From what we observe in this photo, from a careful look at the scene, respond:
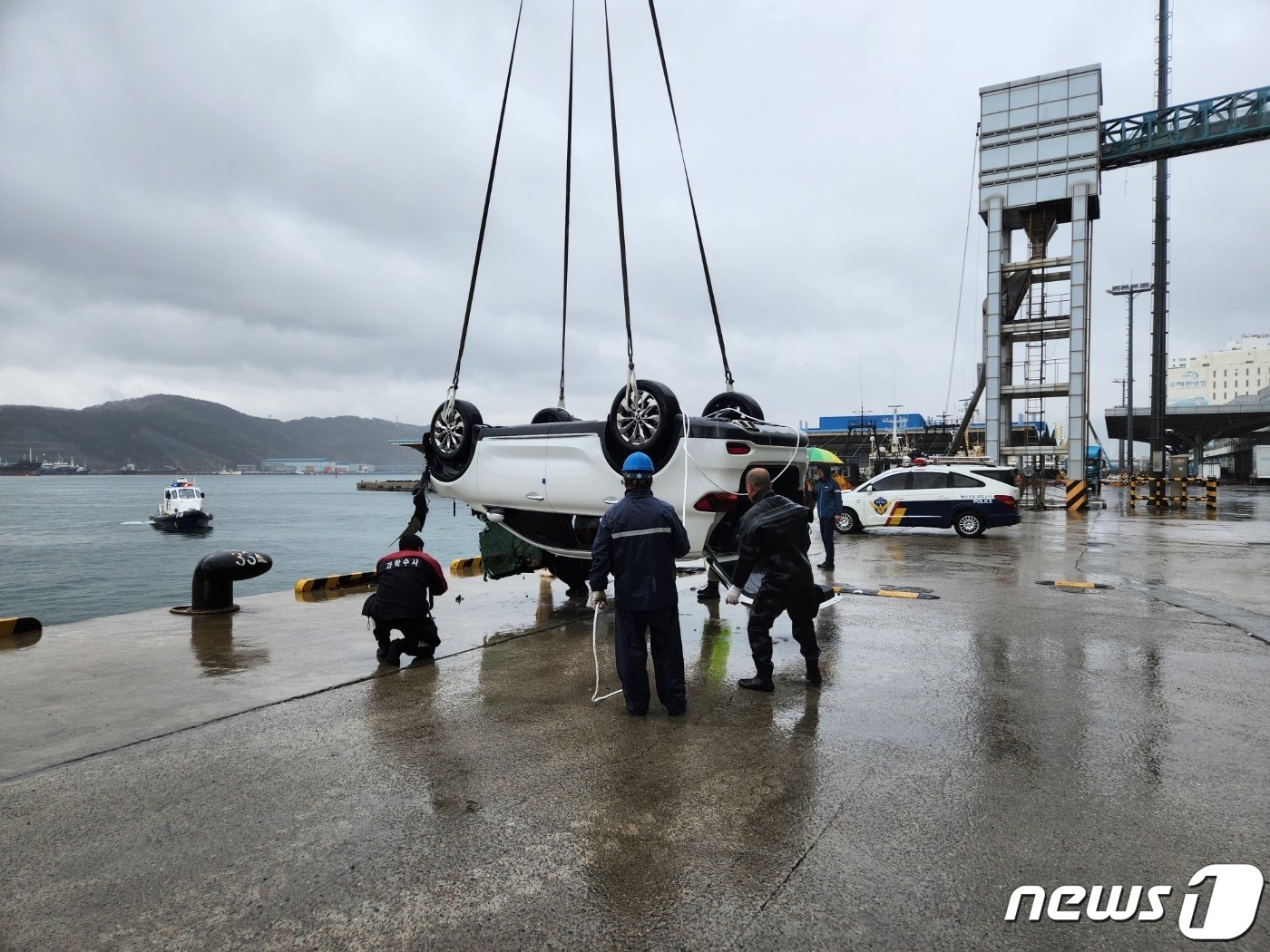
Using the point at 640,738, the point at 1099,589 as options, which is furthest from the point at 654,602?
the point at 1099,589

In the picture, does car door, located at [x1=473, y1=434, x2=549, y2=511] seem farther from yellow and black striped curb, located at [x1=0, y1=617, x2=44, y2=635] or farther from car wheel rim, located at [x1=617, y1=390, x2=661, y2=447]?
yellow and black striped curb, located at [x1=0, y1=617, x2=44, y2=635]

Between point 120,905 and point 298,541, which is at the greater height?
point 120,905

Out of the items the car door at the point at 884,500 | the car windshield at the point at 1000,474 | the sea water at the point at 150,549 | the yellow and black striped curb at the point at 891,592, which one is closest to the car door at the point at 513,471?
the sea water at the point at 150,549

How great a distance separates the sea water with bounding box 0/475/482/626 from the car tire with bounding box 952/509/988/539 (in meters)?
10.8

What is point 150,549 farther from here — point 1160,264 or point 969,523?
point 1160,264

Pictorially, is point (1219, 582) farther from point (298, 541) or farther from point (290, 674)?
point (298, 541)

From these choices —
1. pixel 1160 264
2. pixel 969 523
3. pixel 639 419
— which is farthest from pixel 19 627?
pixel 1160 264

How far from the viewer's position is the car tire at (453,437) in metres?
7.71

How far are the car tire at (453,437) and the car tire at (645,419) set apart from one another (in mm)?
1969

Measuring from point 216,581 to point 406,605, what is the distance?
369 centimetres

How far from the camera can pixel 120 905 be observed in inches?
102

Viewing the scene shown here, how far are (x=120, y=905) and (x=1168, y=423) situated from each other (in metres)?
70.6

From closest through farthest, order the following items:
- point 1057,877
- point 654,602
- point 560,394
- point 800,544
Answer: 1. point 1057,877
2. point 654,602
3. point 800,544
4. point 560,394

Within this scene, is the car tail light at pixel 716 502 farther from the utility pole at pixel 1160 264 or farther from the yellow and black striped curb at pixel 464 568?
the utility pole at pixel 1160 264
